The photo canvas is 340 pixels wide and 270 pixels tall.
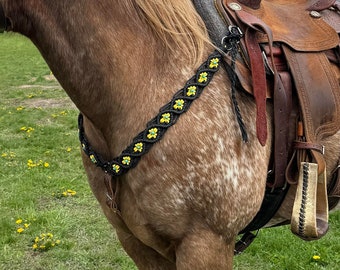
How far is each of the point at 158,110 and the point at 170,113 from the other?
0.04 m

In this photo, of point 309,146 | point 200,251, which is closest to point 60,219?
point 200,251

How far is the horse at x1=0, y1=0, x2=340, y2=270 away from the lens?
1.50 m

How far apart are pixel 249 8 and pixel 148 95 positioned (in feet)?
1.87

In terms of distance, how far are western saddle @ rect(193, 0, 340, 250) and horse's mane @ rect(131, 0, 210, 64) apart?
0.09m

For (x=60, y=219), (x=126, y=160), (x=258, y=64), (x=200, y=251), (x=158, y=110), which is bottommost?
(x=60, y=219)

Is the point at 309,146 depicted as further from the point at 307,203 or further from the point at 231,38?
the point at 231,38

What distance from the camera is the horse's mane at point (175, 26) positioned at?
5.13ft

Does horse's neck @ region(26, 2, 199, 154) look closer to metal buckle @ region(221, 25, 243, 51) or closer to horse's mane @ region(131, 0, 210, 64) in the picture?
horse's mane @ region(131, 0, 210, 64)

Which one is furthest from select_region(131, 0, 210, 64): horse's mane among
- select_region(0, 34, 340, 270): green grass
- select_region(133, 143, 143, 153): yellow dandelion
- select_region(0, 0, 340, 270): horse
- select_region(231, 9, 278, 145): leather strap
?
select_region(0, 34, 340, 270): green grass

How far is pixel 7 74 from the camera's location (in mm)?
12781

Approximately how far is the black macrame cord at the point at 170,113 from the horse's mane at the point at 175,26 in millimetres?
55

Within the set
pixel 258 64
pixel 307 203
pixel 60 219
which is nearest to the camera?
pixel 258 64

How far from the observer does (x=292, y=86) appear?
1.74 meters

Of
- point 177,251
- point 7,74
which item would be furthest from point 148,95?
point 7,74
